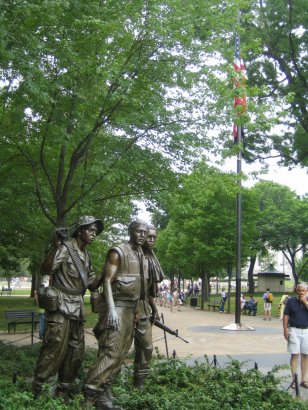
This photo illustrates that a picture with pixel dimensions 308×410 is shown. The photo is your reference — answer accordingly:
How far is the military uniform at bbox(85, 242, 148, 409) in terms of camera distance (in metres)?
5.73

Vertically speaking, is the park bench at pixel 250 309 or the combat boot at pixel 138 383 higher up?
the combat boot at pixel 138 383

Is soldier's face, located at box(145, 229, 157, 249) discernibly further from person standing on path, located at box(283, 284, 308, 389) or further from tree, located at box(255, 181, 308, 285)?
tree, located at box(255, 181, 308, 285)

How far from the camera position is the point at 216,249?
1240 inches

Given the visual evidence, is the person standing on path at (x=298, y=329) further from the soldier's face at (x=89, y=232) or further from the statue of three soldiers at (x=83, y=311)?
the soldier's face at (x=89, y=232)

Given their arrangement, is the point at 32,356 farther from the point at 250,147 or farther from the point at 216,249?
the point at 216,249

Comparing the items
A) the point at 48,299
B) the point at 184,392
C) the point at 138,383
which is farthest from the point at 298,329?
the point at 48,299

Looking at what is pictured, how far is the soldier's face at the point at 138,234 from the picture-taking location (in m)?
6.42

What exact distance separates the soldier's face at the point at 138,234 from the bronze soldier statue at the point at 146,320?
0.55m

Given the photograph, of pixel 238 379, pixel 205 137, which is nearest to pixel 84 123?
pixel 205 137

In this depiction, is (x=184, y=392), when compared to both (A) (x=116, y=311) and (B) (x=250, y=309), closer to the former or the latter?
(A) (x=116, y=311)

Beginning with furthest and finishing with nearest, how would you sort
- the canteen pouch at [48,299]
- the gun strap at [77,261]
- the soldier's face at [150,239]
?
the soldier's face at [150,239] < the gun strap at [77,261] < the canteen pouch at [48,299]

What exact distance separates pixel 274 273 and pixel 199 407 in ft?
162

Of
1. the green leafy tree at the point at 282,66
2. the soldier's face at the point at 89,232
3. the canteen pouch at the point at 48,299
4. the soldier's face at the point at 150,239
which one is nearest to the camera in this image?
the canteen pouch at the point at 48,299

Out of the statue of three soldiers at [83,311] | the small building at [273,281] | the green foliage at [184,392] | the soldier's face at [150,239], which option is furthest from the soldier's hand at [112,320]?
the small building at [273,281]
